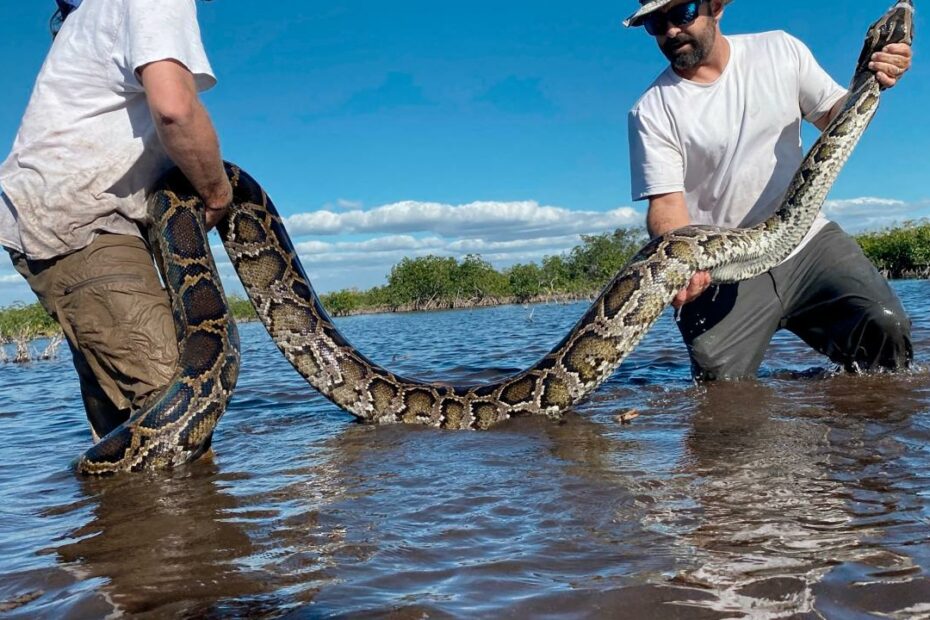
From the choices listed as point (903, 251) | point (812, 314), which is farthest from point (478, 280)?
point (812, 314)

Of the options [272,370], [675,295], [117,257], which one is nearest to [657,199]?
[675,295]

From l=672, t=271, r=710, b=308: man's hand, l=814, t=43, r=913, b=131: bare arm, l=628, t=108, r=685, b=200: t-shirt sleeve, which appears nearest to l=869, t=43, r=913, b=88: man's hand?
l=814, t=43, r=913, b=131: bare arm

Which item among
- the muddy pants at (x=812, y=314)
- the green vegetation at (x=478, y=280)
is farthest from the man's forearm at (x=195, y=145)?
the green vegetation at (x=478, y=280)

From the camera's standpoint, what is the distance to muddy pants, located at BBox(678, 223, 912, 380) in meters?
7.50

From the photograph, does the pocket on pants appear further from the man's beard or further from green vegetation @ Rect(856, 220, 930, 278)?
green vegetation @ Rect(856, 220, 930, 278)

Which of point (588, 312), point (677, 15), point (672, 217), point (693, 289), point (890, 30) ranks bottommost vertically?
point (588, 312)

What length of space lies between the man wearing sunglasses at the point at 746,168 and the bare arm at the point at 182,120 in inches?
169

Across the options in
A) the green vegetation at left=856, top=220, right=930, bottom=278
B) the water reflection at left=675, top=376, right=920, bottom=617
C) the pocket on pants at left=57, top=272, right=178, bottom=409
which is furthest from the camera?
the green vegetation at left=856, top=220, right=930, bottom=278

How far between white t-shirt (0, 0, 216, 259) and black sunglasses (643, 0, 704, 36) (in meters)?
4.46

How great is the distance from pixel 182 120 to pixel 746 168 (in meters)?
5.37

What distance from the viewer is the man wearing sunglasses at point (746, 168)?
7395mm

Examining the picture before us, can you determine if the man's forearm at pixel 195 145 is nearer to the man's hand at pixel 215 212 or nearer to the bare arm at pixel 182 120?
the bare arm at pixel 182 120

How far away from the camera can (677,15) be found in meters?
7.24

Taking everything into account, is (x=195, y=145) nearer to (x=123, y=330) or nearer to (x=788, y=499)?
(x=123, y=330)
